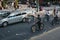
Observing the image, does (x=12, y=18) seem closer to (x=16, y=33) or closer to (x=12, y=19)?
(x=12, y=19)

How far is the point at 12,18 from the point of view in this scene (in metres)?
23.4

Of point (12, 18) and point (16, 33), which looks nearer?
point (16, 33)

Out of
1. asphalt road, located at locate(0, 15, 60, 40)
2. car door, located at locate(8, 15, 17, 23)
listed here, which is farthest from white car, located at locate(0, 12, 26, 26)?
asphalt road, located at locate(0, 15, 60, 40)

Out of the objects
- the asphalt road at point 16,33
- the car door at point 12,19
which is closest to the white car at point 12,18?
the car door at point 12,19

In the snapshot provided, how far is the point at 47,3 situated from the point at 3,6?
49.9 feet

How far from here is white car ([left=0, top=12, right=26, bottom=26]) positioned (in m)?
22.5

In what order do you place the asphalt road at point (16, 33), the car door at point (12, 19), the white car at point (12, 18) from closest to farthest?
the asphalt road at point (16, 33)
the white car at point (12, 18)
the car door at point (12, 19)

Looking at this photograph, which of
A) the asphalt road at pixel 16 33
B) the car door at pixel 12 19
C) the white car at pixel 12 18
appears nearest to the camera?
the asphalt road at pixel 16 33

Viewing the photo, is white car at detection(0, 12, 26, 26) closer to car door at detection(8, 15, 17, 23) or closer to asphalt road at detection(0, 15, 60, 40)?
car door at detection(8, 15, 17, 23)

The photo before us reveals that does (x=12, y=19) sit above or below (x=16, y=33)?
below

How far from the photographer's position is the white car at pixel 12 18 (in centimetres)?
2248

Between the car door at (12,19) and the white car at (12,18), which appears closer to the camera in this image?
the white car at (12,18)

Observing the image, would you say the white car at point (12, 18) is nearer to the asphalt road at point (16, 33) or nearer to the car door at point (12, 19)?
the car door at point (12, 19)

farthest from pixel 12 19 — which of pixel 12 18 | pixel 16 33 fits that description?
pixel 16 33
